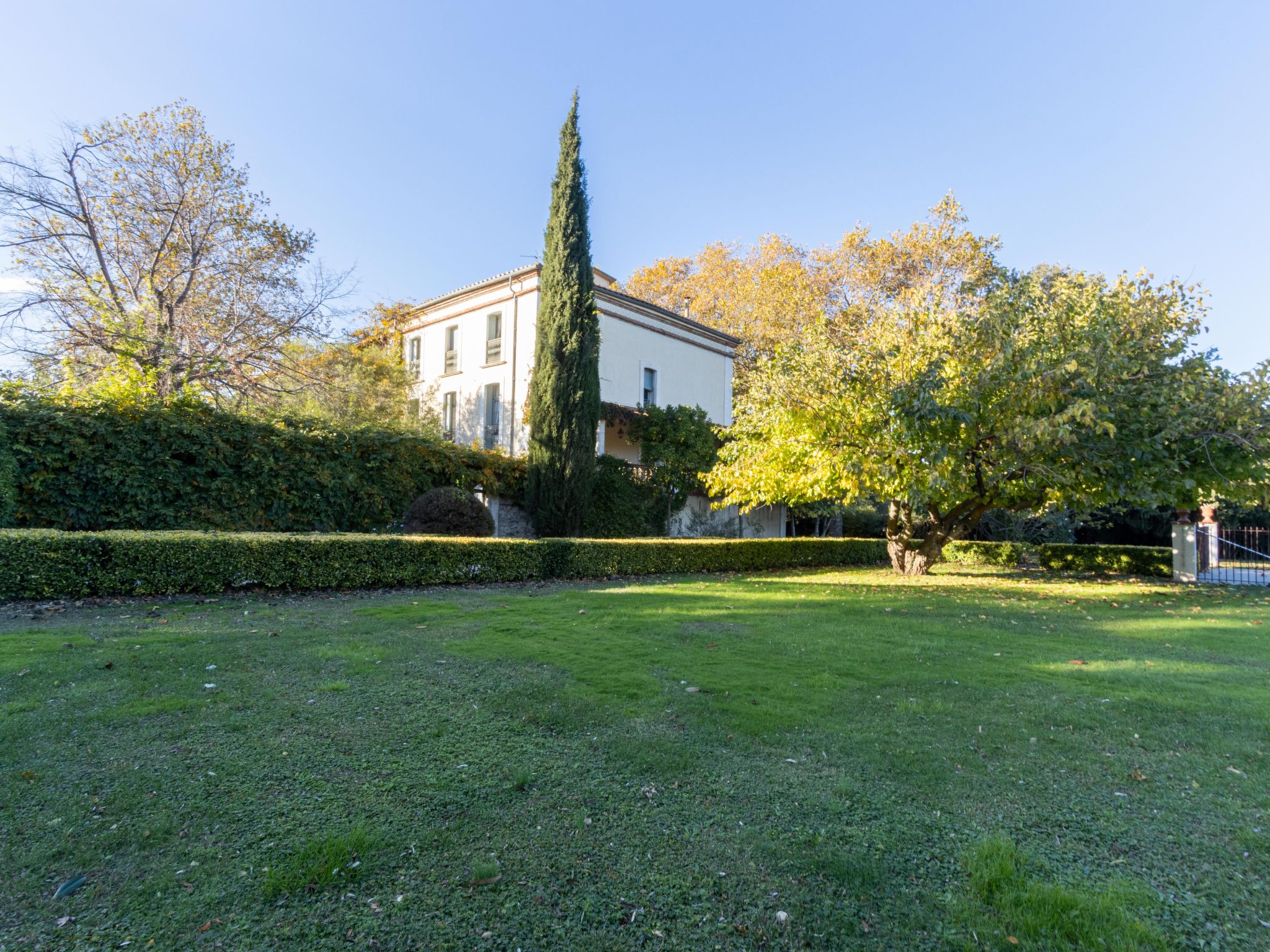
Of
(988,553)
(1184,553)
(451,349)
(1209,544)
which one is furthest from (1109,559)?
(451,349)

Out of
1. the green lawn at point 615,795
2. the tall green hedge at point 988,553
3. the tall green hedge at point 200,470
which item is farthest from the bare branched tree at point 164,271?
the tall green hedge at point 988,553

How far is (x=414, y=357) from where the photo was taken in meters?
24.6

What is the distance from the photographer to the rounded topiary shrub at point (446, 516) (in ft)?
42.3

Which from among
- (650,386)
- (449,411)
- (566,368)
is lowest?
(449,411)

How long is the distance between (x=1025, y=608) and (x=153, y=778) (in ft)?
32.6

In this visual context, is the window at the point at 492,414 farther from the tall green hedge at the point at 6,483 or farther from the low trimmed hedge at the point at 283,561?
the tall green hedge at the point at 6,483

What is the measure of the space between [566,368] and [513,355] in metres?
4.23

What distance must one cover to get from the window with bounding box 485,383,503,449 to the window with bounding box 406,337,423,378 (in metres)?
3.59

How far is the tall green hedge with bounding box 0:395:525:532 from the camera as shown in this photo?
A: 9.49 metres

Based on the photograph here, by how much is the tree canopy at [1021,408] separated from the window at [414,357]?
605 inches

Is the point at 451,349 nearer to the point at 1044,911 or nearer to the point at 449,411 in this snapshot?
the point at 449,411

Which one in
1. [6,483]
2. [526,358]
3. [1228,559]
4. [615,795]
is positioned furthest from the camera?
[526,358]

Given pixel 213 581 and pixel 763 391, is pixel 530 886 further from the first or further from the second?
pixel 763 391

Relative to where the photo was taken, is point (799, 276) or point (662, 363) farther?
point (799, 276)
